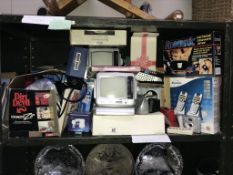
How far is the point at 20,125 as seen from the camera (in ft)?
3.59

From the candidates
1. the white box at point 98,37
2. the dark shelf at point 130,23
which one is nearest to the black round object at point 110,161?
the white box at point 98,37

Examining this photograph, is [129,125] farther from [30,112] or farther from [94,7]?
[94,7]

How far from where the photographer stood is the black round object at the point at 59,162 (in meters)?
1.35

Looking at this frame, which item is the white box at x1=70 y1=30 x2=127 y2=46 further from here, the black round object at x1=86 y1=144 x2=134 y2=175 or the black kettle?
the black round object at x1=86 y1=144 x2=134 y2=175

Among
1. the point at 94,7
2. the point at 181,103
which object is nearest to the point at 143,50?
the point at 181,103

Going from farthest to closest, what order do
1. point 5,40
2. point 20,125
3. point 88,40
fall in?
1. point 5,40
2. point 88,40
3. point 20,125

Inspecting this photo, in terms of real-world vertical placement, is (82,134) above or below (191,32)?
below

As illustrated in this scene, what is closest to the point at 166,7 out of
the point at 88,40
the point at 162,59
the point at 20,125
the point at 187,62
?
the point at 162,59

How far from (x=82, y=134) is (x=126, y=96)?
0.76 ft

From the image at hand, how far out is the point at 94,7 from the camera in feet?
4.99

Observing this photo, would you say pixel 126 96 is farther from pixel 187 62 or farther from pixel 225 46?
pixel 225 46

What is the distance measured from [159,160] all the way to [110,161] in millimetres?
237

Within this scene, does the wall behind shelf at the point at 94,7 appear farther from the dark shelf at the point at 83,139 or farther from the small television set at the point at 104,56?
the dark shelf at the point at 83,139

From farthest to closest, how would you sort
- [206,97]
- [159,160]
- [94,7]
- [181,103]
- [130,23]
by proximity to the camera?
[94,7]
[159,160]
[181,103]
[206,97]
[130,23]
